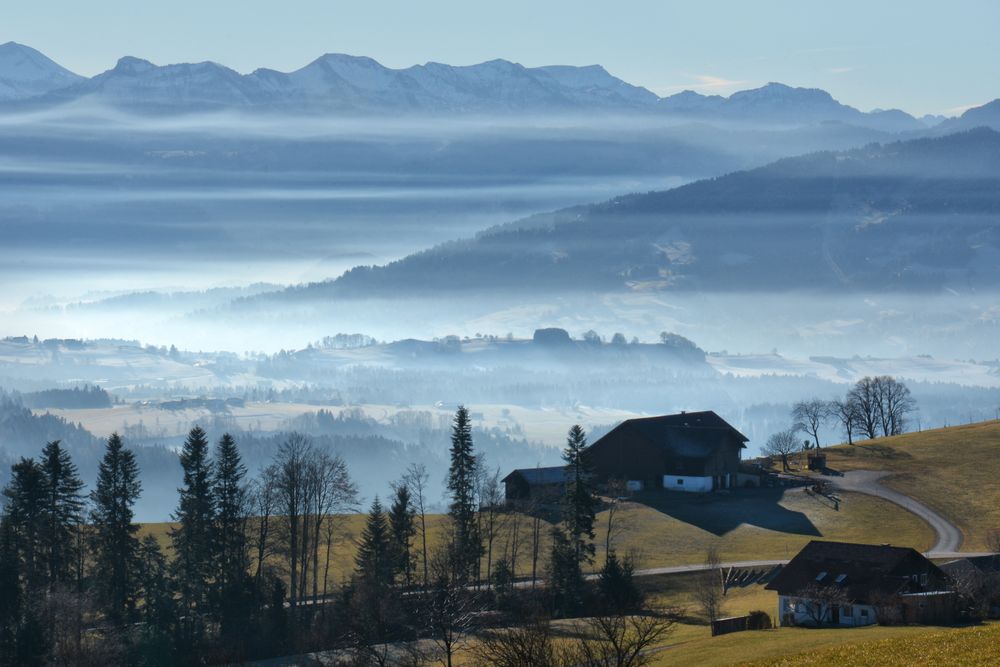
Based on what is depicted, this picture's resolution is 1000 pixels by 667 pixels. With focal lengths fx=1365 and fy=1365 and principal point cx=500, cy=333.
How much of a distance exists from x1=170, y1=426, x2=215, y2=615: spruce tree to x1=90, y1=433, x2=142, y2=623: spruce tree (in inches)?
131

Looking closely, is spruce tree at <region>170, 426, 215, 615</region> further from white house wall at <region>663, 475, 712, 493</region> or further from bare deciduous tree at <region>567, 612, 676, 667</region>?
white house wall at <region>663, 475, 712, 493</region>

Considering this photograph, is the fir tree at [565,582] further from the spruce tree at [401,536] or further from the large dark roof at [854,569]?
the large dark roof at [854,569]

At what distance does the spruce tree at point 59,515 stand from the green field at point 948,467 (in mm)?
63128

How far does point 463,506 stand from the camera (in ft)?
349

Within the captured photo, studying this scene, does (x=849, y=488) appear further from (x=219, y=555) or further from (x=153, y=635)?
(x=153, y=635)

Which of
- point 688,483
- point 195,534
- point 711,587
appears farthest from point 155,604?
point 688,483

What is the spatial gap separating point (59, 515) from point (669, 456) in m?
63.8

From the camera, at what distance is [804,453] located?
154250mm

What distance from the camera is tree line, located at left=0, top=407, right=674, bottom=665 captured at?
84.8 m

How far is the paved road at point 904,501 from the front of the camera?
108062 mm

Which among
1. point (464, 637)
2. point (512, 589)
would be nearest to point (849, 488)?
point (512, 589)

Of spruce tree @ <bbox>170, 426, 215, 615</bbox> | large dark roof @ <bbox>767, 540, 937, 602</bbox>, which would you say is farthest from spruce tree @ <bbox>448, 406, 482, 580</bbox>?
large dark roof @ <bbox>767, 540, 937, 602</bbox>

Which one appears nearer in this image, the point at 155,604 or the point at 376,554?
the point at 155,604

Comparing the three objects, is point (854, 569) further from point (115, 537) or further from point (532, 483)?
point (532, 483)
